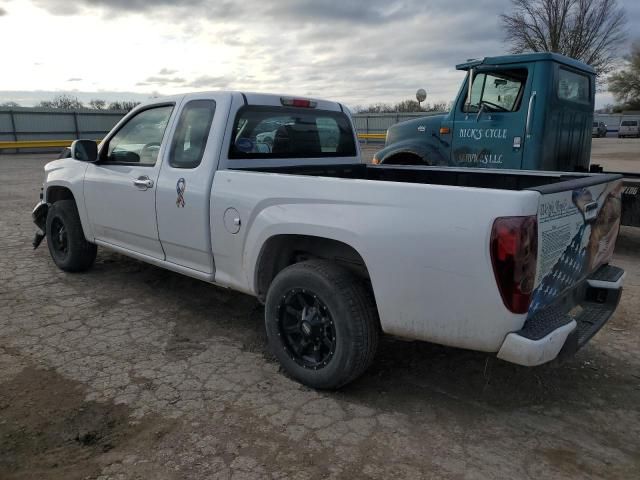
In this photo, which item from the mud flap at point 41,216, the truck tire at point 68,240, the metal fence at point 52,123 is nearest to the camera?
the truck tire at point 68,240

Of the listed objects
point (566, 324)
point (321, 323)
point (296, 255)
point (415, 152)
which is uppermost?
point (415, 152)

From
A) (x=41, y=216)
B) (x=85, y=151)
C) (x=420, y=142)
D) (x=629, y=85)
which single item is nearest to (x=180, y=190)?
(x=85, y=151)

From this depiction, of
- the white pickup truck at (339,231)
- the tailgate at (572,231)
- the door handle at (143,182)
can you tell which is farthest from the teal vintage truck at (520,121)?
the door handle at (143,182)

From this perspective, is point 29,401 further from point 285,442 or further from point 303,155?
point 303,155

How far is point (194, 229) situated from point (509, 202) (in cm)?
227

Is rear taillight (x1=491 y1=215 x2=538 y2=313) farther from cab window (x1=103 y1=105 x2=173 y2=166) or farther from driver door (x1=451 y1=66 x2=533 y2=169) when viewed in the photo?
driver door (x1=451 y1=66 x2=533 y2=169)

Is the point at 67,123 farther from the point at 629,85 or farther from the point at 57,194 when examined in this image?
the point at 629,85

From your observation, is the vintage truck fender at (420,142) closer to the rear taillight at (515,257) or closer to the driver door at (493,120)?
the driver door at (493,120)

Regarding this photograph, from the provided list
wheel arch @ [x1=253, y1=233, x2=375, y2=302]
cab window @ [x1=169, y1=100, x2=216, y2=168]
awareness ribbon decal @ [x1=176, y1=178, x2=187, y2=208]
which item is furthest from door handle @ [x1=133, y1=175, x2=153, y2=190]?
wheel arch @ [x1=253, y1=233, x2=375, y2=302]

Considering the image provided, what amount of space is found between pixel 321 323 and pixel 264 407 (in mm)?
581

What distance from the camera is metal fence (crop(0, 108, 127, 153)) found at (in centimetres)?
2530

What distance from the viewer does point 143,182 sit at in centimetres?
422

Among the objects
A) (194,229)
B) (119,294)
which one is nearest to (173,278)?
(119,294)

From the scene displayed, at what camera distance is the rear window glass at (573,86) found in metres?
6.50
